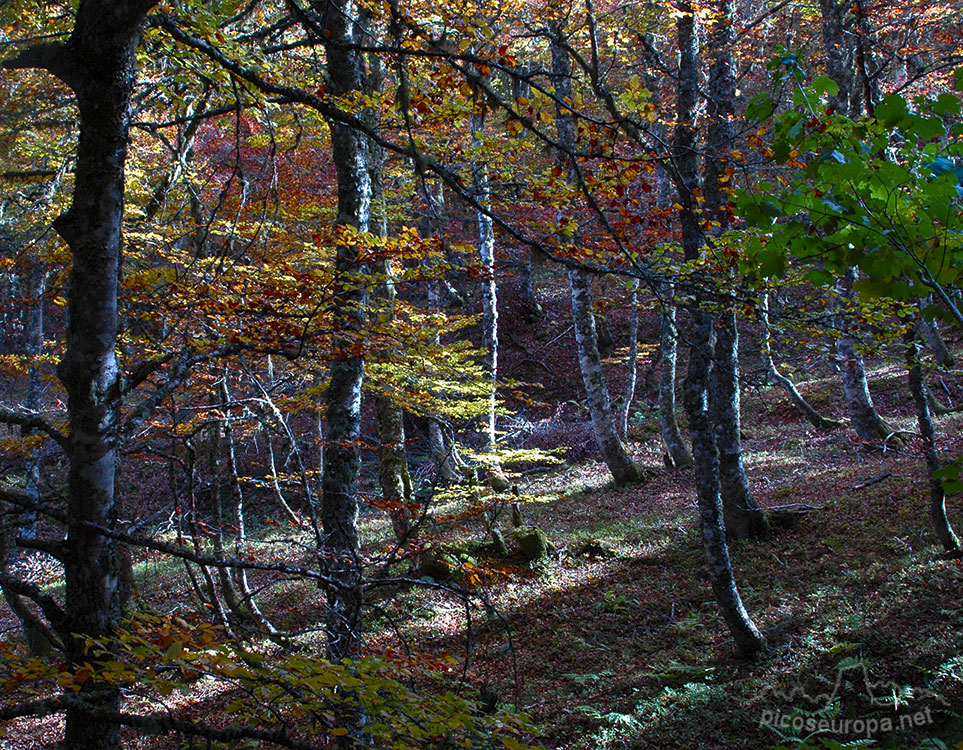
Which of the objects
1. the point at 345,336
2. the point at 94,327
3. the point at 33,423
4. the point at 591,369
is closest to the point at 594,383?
the point at 591,369

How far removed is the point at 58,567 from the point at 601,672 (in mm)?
15905

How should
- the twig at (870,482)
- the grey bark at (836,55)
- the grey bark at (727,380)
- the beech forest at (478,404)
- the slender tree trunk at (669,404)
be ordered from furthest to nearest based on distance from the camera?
the slender tree trunk at (669,404) < the grey bark at (836,55) < the twig at (870,482) < the grey bark at (727,380) < the beech forest at (478,404)

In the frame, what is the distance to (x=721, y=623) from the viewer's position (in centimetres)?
704

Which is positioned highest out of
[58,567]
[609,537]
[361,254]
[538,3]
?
[538,3]

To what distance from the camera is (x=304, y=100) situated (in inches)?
127

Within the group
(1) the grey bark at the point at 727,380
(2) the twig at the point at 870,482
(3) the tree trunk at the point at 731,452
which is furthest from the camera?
(2) the twig at the point at 870,482

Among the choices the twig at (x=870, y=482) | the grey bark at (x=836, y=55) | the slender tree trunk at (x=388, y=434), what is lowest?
the twig at (x=870, y=482)

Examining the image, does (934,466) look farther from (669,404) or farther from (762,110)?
(669,404)

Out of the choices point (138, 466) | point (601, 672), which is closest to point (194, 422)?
point (601, 672)

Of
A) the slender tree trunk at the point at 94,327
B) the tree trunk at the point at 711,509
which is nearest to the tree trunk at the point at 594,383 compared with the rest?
the tree trunk at the point at 711,509

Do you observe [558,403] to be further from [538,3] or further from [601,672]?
[601,672]

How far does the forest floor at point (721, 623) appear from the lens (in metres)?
4.91

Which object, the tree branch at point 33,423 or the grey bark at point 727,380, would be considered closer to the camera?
the tree branch at point 33,423

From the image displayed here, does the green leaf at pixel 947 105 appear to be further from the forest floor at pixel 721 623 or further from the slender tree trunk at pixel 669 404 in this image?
the slender tree trunk at pixel 669 404
